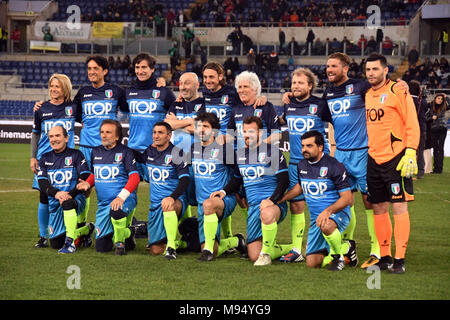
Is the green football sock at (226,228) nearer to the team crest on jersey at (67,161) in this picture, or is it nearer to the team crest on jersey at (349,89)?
→ the team crest on jersey at (67,161)

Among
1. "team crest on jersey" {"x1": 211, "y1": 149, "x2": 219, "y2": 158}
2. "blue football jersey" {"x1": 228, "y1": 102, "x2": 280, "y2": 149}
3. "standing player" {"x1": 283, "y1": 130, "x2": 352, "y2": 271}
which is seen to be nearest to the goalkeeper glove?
"standing player" {"x1": 283, "y1": 130, "x2": 352, "y2": 271}

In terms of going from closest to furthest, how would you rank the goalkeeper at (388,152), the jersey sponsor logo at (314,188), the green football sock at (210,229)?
the goalkeeper at (388,152) → the jersey sponsor logo at (314,188) → the green football sock at (210,229)

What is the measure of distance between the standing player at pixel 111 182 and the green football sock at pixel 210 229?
963 mm

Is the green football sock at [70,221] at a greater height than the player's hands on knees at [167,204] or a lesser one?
lesser

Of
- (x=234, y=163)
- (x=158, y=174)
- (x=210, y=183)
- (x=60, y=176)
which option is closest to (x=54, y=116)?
(x=60, y=176)

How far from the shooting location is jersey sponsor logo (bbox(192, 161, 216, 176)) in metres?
7.31

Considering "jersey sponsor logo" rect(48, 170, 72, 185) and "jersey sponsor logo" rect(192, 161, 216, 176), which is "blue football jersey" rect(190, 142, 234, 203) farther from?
"jersey sponsor logo" rect(48, 170, 72, 185)

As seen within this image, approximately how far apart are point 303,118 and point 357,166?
2.61ft

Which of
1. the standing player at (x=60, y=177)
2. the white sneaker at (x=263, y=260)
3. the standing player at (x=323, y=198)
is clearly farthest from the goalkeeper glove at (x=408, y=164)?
the standing player at (x=60, y=177)

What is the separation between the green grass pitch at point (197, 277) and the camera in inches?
218

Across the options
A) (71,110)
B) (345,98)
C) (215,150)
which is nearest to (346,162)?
(345,98)
